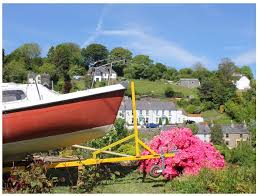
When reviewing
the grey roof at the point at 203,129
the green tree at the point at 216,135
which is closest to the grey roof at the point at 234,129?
the green tree at the point at 216,135

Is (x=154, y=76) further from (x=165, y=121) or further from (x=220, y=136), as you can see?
(x=220, y=136)

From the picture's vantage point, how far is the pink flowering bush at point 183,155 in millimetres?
8219

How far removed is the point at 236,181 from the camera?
6.82 metres

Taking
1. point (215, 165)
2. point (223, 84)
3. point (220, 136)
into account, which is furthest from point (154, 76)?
point (215, 165)

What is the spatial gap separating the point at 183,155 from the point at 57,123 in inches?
94.6

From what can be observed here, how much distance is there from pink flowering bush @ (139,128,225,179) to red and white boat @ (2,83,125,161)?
1.28m

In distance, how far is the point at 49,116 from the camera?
7.44m

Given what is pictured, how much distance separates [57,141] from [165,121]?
62325 millimetres

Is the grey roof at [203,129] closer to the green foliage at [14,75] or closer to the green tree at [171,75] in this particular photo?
the green foliage at [14,75]

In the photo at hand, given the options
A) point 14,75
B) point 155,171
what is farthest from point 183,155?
point 14,75

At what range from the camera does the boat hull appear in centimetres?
735

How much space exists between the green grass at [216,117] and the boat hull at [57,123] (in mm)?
56383

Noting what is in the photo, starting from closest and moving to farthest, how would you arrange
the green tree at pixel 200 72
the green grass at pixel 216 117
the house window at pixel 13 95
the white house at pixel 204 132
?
1. the house window at pixel 13 95
2. the white house at pixel 204 132
3. the green grass at pixel 216 117
4. the green tree at pixel 200 72

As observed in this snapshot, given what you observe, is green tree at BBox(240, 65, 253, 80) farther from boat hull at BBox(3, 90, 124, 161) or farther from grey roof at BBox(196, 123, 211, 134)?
boat hull at BBox(3, 90, 124, 161)
